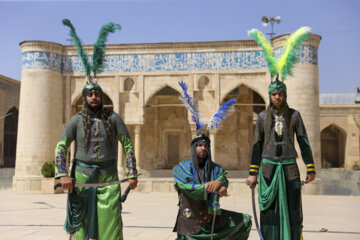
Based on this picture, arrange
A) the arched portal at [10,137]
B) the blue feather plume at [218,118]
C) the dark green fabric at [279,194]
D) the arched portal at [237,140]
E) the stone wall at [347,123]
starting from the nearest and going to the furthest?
the dark green fabric at [279,194], the blue feather plume at [218,118], the arched portal at [237,140], the arched portal at [10,137], the stone wall at [347,123]

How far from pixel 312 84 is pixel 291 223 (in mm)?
11635

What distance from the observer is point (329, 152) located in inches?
1155

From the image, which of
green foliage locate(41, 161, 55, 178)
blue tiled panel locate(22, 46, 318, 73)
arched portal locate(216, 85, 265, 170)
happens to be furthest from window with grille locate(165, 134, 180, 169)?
green foliage locate(41, 161, 55, 178)

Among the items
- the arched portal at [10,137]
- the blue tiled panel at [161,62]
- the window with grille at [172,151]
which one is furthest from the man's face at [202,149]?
the arched portal at [10,137]

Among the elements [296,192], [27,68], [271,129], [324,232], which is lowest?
[324,232]

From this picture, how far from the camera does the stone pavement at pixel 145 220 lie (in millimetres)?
6109

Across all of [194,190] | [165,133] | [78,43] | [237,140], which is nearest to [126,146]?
[194,190]

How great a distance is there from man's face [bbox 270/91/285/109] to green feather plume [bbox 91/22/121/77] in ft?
5.82

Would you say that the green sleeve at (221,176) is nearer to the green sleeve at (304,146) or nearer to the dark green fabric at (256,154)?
the dark green fabric at (256,154)

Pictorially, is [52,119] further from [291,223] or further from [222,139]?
→ [291,223]

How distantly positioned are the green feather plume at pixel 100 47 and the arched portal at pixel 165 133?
16734 mm

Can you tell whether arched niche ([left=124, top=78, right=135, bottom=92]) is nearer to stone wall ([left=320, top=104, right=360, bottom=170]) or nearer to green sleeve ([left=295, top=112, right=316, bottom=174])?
green sleeve ([left=295, top=112, right=316, bottom=174])

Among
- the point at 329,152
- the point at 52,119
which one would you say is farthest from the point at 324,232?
the point at 329,152

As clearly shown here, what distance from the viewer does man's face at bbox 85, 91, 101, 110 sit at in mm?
4148
